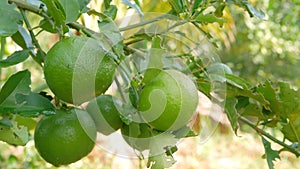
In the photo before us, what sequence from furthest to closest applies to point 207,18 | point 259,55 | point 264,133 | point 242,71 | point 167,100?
1. point 242,71
2. point 259,55
3. point 264,133
4. point 207,18
5. point 167,100

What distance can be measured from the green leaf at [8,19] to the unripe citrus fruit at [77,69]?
2.8 inches

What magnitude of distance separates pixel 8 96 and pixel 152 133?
0.21 meters

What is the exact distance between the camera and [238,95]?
667mm

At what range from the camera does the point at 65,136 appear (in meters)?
0.58

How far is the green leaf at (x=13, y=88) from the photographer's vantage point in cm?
62

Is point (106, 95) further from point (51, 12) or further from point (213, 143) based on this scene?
point (213, 143)

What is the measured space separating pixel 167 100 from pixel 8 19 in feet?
0.72

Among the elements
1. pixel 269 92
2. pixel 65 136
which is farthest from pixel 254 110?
pixel 65 136

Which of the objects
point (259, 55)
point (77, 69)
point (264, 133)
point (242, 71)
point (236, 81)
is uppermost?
point (77, 69)

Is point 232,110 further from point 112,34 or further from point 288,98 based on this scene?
point 112,34

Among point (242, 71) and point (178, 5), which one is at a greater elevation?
point (178, 5)

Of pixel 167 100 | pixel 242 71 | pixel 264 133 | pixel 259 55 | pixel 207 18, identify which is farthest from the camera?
pixel 242 71

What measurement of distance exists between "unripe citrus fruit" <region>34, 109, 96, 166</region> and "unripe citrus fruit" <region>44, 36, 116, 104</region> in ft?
0.21

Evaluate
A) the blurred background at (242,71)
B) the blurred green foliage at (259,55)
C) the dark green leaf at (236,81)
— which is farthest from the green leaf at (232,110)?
the blurred green foliage at (259,55)
